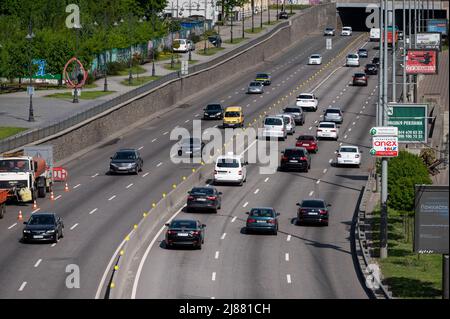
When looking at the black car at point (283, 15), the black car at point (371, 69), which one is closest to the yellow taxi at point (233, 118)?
the black car at point (371, 69)

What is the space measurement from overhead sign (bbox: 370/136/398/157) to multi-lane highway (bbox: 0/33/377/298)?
4.52 metres

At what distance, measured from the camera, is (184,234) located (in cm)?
5319

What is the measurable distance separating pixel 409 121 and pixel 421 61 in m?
22.5

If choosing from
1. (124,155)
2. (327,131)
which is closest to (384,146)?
(124,155)

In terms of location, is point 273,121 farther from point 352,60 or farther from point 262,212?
point 352,60

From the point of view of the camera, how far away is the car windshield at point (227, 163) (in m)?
72.3

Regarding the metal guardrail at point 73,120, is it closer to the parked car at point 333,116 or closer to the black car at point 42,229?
the parked car at point 333,116

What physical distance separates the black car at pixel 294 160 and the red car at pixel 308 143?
6.34 meters

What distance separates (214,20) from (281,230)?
12353 cm

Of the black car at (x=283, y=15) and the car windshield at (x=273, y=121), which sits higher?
the black car at (x=283, y=15)

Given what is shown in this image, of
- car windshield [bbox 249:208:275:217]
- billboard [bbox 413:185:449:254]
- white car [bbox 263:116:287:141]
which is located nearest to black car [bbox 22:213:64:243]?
car windshield [bbox 249:208:275:217]

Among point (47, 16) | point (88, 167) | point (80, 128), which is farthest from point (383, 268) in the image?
point (47, 16)

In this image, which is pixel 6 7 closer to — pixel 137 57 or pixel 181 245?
pixel 137 57
